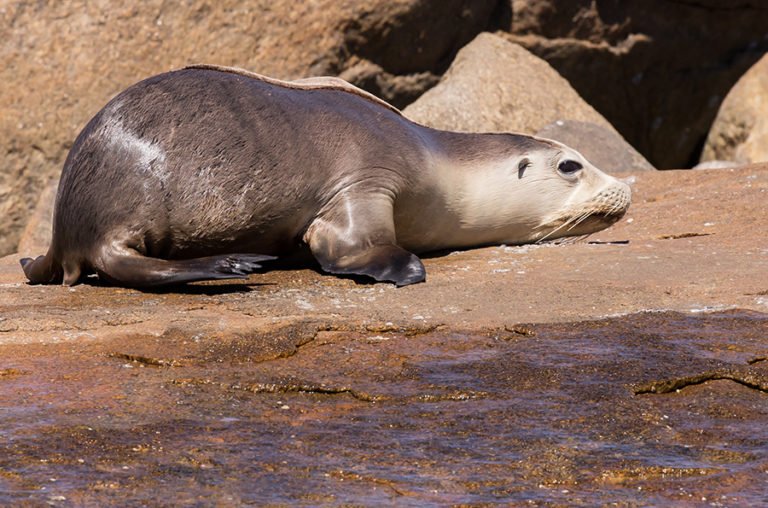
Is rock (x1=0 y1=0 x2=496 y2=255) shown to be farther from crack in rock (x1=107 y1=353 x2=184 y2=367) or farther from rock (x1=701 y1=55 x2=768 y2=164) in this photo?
crack in rock (x1=107 y1=353 x2=184 y2=367)

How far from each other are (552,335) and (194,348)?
46.7 inches

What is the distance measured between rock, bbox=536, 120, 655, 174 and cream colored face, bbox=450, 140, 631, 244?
134 inches

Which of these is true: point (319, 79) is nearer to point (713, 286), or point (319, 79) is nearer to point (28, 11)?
point (713, 286)

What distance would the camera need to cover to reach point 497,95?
35.9ft

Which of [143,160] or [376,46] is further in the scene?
[376,46]

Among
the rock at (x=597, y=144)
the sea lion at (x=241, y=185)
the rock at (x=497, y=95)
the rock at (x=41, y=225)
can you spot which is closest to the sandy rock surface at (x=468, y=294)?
the sea lion at (x=241, y=185)

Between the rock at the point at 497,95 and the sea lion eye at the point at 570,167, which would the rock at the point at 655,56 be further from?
the sea lion eye at the point at 570,167

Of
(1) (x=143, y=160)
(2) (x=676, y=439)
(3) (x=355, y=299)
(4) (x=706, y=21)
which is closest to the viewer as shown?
(2) (x=676, y=439)

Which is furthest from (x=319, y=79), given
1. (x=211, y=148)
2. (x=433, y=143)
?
(x=211, y=148)

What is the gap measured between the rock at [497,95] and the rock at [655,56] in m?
0.45

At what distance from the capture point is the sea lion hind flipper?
4.83 metres

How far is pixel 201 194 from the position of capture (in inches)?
209

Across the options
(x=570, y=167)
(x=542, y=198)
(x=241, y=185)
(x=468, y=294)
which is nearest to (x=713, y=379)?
(x=468, y=294)

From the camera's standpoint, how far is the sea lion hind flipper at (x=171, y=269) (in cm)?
483
